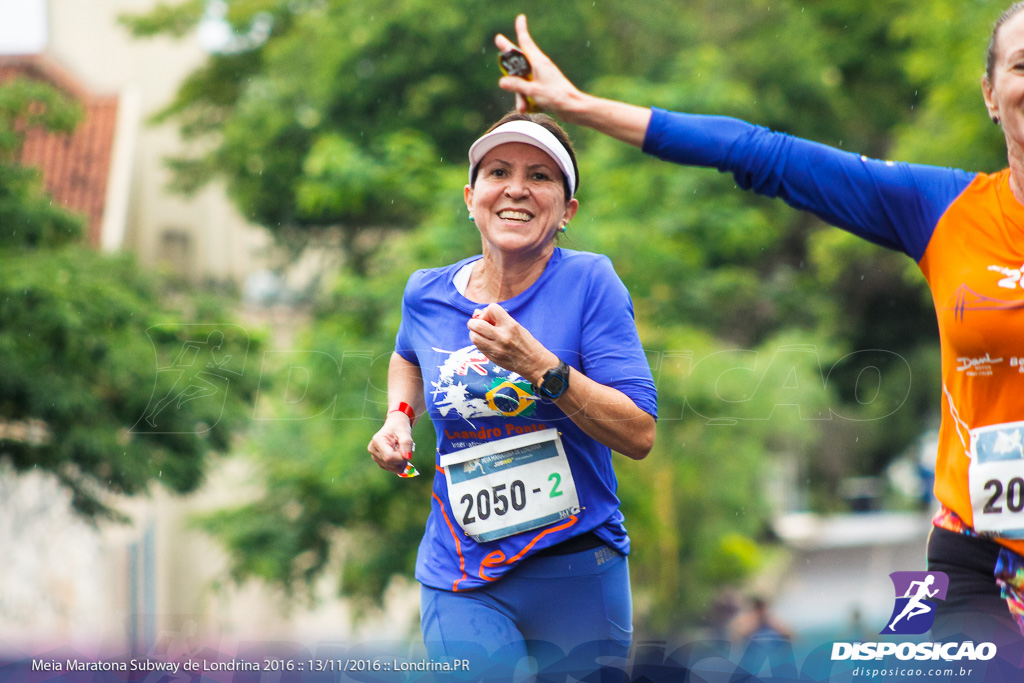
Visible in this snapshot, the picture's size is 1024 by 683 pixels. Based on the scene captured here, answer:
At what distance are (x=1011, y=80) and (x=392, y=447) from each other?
63.8 inches

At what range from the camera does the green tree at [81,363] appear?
6.54 metres

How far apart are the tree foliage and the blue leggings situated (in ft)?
13.2

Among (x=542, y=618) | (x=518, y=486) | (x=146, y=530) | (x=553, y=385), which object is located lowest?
(x=146, y=530)

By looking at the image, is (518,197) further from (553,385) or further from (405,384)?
(405,384)

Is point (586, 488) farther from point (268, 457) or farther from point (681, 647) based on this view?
point (268, 457)

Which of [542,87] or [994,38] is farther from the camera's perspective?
[542,87]

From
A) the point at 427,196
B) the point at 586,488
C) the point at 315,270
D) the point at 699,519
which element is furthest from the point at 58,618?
the point at 586,488

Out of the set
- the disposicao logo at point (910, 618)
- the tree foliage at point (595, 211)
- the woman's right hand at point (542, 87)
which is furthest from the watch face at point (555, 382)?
the tree foliage at point (595, 211)

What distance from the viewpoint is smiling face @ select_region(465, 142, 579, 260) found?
2.52 m

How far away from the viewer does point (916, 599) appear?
7.77 ft

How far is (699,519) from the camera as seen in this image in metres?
11.9

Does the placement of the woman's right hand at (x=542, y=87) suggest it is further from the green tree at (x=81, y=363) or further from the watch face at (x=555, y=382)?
the green tree at (x=81, y=363)

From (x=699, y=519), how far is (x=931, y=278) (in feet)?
32.1

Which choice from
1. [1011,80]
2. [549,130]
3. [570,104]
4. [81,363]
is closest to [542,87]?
[570,104]
